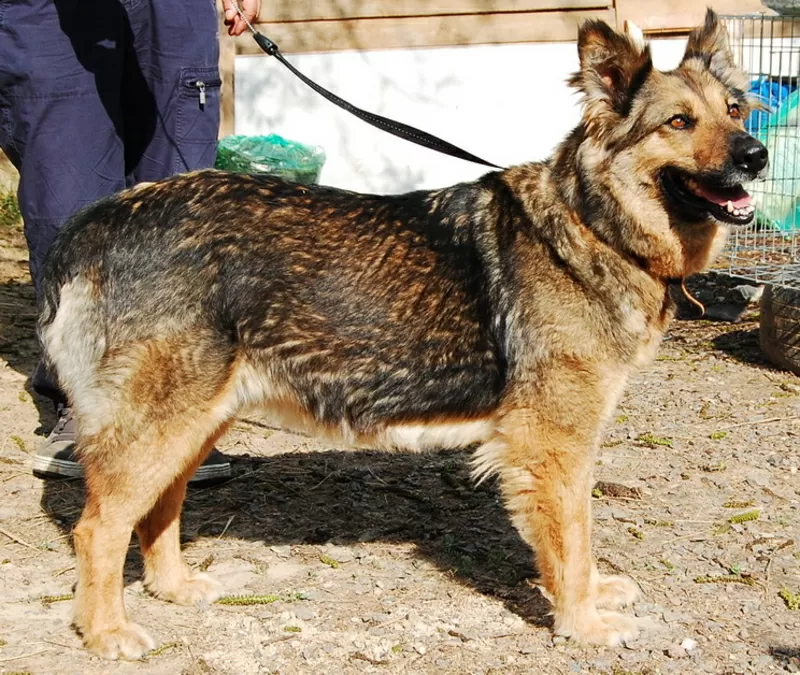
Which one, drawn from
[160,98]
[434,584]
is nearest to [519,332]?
[434,584]

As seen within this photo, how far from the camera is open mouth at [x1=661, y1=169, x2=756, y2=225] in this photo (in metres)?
3.76

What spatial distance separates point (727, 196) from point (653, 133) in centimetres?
34

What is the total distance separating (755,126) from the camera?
7586mm

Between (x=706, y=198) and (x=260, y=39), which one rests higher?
(x=260, y=39)

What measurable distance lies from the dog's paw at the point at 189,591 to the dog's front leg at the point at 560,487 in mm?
1181

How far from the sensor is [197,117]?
4.98 m

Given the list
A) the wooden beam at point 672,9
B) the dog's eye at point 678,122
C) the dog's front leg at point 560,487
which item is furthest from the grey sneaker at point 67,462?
the wooden beam at point 672,9

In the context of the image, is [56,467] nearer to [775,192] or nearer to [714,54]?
[714,54]

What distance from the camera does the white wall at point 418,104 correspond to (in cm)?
915

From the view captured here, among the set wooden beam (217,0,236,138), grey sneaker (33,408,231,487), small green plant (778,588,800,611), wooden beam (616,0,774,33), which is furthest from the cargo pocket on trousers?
wooden beam (616,0,774,33)

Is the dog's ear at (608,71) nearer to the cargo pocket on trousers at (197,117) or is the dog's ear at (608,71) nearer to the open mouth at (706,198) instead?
the open mouth at (706,198)

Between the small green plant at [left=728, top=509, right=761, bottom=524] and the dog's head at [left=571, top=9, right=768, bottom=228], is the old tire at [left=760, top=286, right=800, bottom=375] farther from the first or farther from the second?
the dog's head at [left=571, top=9, right=768, bottom=228]

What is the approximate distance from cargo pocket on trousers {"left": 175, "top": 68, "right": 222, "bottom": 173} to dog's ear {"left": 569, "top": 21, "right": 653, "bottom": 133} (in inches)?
73.2

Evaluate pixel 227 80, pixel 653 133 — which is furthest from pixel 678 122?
pixel 227 80
